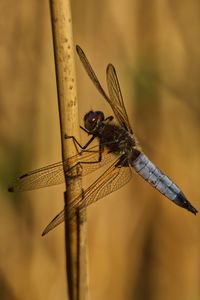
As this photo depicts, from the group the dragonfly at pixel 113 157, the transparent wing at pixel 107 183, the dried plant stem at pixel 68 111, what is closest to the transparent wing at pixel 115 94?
the dragonfly at pixel 113 157

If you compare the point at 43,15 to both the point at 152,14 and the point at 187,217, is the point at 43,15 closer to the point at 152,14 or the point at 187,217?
the point at 152,14

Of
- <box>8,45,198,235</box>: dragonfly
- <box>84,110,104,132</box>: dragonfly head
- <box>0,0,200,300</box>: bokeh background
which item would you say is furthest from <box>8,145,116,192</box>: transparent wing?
<box>0,0,200,300</box>: bokeh background

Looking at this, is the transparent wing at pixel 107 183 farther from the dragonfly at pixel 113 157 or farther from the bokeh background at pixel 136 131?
the bokeh background at pixel 136 131

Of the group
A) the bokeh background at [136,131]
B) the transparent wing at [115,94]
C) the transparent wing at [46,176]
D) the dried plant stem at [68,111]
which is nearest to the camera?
the dried plant stem at [68,111]

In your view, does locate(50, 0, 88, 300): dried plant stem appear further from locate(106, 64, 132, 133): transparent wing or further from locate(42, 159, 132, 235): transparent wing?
locate(106, 64, 132, 133): transparent wing

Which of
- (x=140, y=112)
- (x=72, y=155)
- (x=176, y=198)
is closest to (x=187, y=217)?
(x=176, y=198)

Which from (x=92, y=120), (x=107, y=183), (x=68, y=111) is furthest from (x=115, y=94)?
(x=68, y=111)

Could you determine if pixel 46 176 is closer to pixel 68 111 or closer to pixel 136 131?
pixel 68 111
